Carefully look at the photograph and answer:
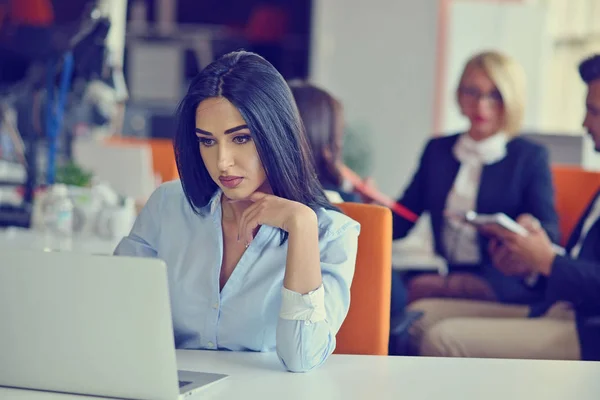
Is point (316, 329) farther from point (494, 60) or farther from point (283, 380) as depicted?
point (494, 60)

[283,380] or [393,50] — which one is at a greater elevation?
[393,50]

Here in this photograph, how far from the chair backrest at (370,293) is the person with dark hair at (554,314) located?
0.99 m

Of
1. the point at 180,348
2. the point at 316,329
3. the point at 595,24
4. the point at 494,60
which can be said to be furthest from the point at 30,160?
the point at 595,24

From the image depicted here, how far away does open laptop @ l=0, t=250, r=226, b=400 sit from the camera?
1309 mm

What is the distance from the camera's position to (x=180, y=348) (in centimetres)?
187

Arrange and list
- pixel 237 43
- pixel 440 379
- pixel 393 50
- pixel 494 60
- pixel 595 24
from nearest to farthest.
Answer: pixel 440 379, pixel 494 60, pixel 595 24, pixel 393 50, pixel 237 43

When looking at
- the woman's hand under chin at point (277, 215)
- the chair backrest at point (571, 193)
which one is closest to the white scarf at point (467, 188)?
the chair backrest at point (571, 193)

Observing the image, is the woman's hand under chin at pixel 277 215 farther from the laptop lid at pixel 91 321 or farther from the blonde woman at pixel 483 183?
the blonde woman at pixel 483 183

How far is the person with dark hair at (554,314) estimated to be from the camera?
9.25ft

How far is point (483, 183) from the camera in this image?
3547mm

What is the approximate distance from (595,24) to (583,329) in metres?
4.10

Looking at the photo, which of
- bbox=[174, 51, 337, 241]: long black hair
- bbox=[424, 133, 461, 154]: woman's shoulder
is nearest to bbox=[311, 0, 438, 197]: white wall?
bbox=[424, 133, 461, 154]: woman's shoulder

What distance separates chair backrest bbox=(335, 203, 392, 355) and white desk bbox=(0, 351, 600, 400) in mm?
201

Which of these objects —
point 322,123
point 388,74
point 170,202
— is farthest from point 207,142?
point 388,74
